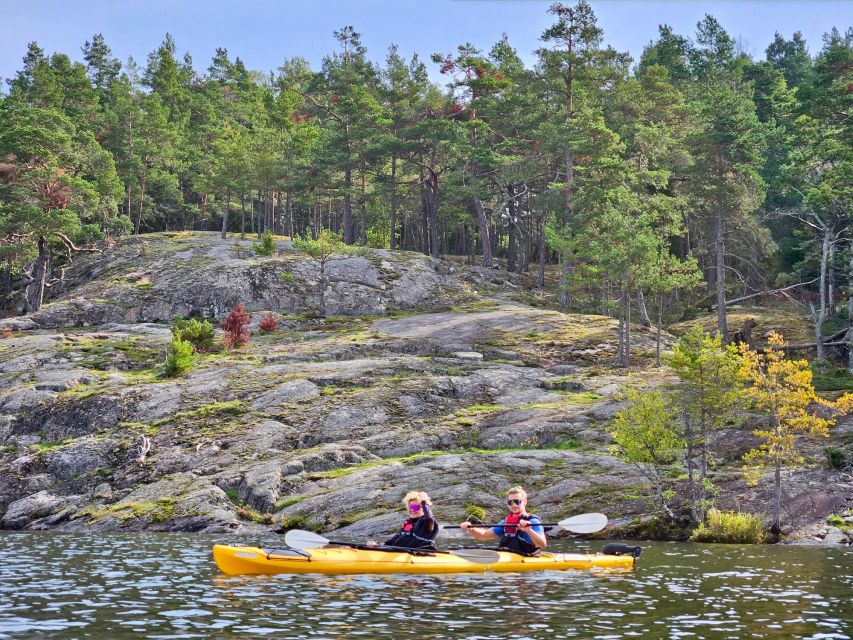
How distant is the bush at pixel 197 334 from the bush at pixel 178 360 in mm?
4447

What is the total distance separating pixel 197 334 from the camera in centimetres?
5122

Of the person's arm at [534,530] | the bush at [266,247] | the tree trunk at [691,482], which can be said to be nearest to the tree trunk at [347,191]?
the bush at [266,247]

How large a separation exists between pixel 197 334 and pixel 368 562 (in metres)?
33.5

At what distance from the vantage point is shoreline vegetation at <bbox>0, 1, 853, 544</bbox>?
32.2 m

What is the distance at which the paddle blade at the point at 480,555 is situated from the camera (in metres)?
21.5

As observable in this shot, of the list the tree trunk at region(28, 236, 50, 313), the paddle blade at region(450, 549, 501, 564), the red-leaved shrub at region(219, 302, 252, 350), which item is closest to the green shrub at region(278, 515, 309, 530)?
the paddle blade at region(450, 549, 501, 564)

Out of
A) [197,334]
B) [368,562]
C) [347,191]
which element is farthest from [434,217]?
[368,562]

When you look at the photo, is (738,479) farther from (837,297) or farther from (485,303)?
(837,297)

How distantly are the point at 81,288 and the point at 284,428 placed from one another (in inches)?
1403

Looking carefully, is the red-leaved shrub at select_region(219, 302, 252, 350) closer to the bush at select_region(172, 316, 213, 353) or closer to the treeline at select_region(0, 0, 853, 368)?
the bush at select_region(172, 316, 213, 353)

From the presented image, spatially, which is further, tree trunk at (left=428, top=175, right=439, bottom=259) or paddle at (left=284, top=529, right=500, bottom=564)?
tree trunk at (left=428, top=175, right=439, bottom=259)

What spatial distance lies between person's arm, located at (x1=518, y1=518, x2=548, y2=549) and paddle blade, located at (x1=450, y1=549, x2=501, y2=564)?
3.53 ft

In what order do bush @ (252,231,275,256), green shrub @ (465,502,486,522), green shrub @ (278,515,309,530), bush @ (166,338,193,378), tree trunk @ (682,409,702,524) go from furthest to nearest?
bush @ (252,231,275,256) < bush @ (166,338,193,378) < green shrub @ (278,515,309,530) < green shrub @ (465,502,486,522) < tree trunk @ (682,409,702,524)

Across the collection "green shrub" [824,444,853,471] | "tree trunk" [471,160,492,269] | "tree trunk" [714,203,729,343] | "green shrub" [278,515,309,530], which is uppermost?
"tree trunk" [471,160,492,269]
